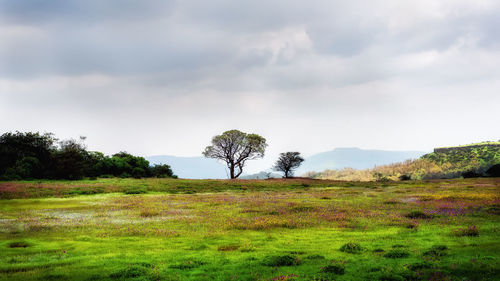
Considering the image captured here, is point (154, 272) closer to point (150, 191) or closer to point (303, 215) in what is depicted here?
point (303, 215)

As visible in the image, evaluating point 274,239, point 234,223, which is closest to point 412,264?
point 274,239

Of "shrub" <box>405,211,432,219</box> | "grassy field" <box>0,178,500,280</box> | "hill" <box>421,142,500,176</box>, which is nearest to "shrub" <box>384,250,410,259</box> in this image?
"grassy field" <box>0,178,500,280</box>

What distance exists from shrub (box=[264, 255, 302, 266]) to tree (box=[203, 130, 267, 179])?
271 feet

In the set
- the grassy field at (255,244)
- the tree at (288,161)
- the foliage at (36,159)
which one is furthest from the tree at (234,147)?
the grassy field at (255,244)

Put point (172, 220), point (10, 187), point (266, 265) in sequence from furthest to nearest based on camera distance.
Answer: point (10, 187)
point (172, 220)
point (266, 265)

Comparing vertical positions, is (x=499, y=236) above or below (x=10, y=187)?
below

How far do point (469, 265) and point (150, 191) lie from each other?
1898 inches

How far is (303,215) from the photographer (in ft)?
81.1

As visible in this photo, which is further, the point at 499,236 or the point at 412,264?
the point at 499,236

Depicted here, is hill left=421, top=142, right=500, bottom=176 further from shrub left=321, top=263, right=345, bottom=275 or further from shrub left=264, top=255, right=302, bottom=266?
shrub left=321, top=263, right=345, bottom=275

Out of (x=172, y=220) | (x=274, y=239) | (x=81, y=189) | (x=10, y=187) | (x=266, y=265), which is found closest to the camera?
(x=266, y=265)

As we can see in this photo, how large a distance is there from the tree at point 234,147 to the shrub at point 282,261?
82492 mm

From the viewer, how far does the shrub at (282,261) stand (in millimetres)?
11671

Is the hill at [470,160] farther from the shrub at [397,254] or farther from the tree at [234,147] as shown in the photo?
the shrub at [397,254]
